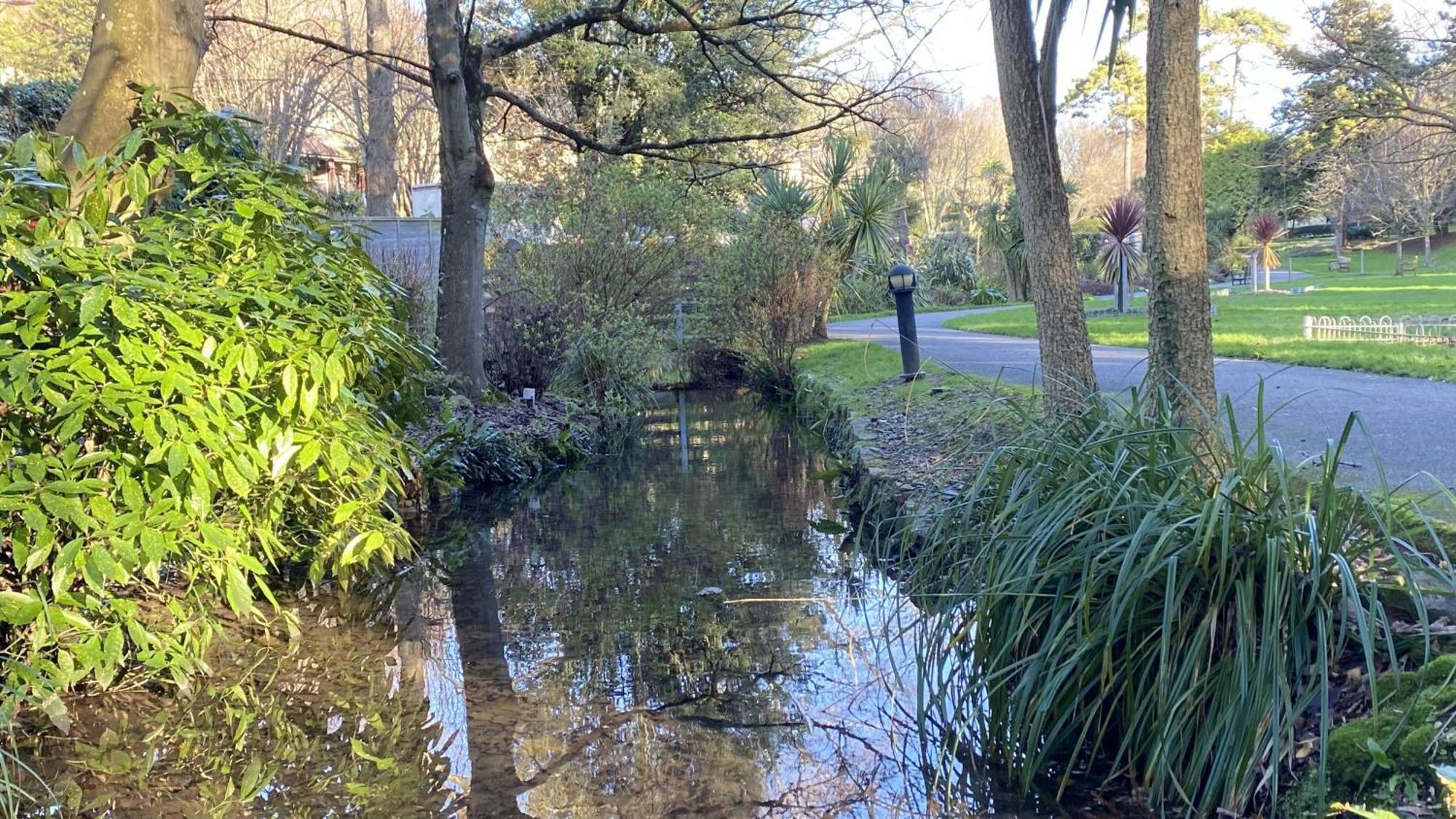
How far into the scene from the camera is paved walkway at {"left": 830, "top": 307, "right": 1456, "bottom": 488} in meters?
5.29

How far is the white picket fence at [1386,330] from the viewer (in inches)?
489

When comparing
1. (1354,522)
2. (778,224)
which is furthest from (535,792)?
(778,224)

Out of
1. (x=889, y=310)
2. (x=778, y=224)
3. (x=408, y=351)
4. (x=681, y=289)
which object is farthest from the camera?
(x=889, y=310)

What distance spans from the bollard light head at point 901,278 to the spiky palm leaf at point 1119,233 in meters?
12.3

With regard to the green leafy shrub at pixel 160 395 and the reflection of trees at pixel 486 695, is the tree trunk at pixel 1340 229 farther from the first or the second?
the green leafy shrub at pixel 160 395

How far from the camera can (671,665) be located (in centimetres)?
488

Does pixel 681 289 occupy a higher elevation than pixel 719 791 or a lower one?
higher

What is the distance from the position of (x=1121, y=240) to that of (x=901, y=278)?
1334 cm

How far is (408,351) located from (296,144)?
76.3 feet

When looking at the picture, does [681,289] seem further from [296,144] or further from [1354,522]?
[296,144]

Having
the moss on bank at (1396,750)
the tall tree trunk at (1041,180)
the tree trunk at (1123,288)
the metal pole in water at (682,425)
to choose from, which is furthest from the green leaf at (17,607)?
the tree trunk at (1123,288)

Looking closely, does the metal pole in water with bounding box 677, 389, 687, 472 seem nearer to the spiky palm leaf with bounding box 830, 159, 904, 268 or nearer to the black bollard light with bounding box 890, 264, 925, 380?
the black bollard light with bounding box 890, 264, 925, 380

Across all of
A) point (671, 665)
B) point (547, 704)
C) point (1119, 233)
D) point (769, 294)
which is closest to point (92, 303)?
point (547, 704)

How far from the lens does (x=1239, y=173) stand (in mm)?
40031
